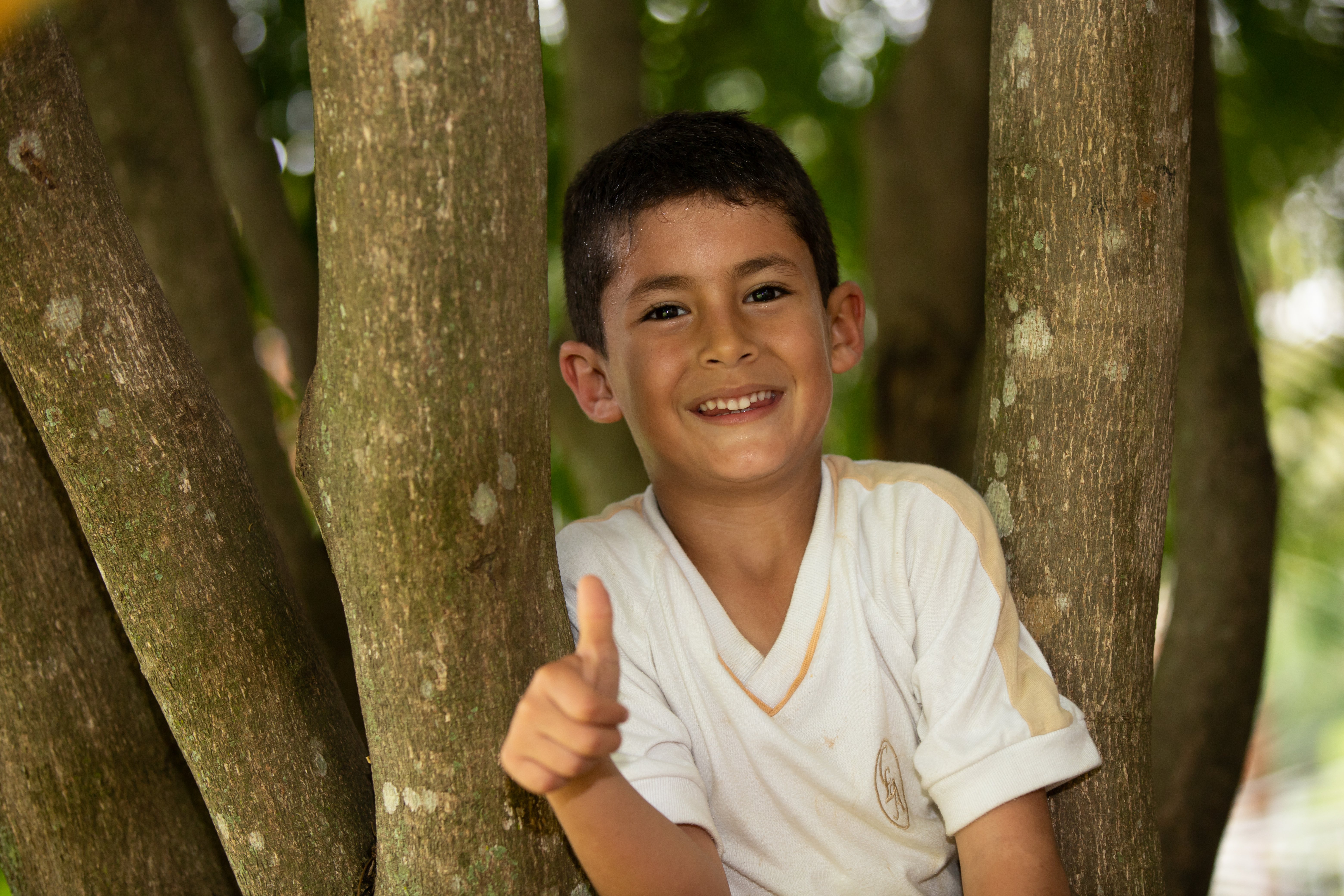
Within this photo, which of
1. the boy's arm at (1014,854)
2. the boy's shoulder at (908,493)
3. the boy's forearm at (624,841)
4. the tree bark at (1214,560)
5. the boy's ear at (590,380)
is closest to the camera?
the boy's forearm at (624,841)

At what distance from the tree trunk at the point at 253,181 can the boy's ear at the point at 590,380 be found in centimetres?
227

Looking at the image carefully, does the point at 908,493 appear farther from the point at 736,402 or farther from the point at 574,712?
the point at 574,712

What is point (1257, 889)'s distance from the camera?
891 cm

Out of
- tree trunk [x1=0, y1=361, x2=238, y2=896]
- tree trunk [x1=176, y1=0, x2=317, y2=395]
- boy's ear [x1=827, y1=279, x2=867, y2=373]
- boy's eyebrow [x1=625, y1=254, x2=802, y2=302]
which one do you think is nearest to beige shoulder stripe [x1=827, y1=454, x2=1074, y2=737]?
boy's ear [x1=827, y1=279, x2=867, y2=373]

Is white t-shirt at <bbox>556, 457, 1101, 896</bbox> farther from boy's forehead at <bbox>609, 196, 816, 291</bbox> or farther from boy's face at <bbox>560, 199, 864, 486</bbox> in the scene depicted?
boy's forehead at <bbox>609, 196, 816, 291</bbox>

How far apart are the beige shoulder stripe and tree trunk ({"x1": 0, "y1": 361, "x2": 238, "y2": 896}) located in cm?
140

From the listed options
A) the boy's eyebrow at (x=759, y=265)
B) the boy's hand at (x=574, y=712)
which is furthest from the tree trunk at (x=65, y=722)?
the boy's eyebrow at (x=759, y=265)

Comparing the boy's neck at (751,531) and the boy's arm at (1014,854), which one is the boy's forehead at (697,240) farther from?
the boy's arm at (1014,854)

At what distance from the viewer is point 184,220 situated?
306cm

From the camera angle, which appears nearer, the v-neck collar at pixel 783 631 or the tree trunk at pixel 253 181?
the v-neck collar at pixel 783 631

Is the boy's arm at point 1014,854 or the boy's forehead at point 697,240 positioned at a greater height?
the boy's forehead at point 697,240

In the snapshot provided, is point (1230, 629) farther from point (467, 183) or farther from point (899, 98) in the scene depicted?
point (467, 183)

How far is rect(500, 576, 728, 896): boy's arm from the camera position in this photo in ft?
4.04

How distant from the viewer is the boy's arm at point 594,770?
1230mm
